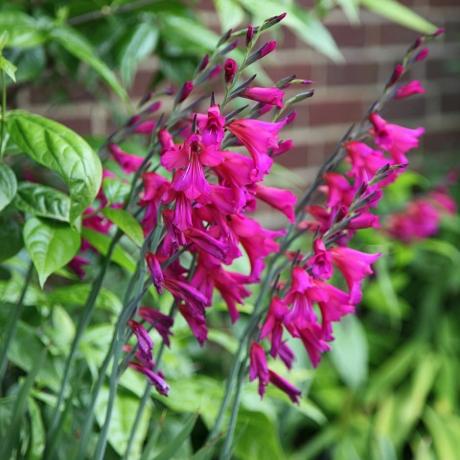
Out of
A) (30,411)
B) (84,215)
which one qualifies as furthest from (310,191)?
(30,411)

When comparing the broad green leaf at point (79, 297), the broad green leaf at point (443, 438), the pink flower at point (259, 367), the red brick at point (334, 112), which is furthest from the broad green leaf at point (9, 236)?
the red brick at point (334, 112)

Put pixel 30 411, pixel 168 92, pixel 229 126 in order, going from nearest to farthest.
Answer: pixel 229 126 < pixel 168 92 < pixel 30 411

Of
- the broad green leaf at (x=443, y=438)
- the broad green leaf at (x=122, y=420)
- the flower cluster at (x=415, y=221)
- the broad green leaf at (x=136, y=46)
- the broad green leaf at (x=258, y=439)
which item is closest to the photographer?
the broad green leaf at (x=122, y=420)

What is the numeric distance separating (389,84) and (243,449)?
477mm

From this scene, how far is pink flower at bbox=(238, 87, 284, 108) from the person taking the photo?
0.73 metres

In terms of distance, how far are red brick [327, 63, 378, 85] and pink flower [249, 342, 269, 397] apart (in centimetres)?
165

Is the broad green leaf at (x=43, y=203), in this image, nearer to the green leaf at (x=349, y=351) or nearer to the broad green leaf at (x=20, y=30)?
the broad green leaf at (x=20, y=30)

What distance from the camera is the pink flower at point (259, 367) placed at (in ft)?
2.75

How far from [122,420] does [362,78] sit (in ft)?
5.40

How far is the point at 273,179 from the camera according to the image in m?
1.87

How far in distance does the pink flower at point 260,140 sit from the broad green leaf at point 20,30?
0.43 m

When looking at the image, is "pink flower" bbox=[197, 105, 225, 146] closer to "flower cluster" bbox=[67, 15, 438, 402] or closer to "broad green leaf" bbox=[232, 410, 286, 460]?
"flower cluster" bbox=[67, 15, 438, 402]

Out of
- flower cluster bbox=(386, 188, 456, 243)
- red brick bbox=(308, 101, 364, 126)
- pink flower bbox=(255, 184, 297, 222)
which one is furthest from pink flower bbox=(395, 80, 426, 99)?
red brick bbox=(308, 101, 364, 126)

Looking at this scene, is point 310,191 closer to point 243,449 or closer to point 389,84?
point 389,84
